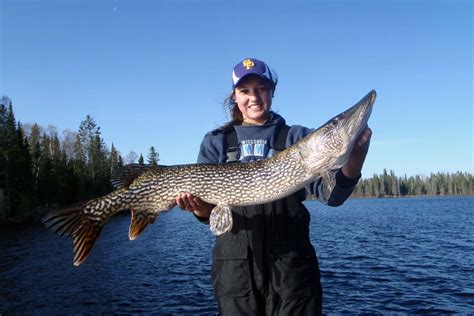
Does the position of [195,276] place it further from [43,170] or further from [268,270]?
[43,170]

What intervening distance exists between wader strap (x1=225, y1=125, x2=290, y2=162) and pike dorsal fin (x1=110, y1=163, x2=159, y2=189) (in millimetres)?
828

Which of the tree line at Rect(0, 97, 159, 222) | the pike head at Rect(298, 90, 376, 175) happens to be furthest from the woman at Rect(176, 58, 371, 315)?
the tree line at Rect(0, 97, 159, 222)

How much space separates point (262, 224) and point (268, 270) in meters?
0.41

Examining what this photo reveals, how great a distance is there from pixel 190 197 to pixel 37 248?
21.2 metres

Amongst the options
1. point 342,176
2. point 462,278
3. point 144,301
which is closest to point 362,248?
point 462,278

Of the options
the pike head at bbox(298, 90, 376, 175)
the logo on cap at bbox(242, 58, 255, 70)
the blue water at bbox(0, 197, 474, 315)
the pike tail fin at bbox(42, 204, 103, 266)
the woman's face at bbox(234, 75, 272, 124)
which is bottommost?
the blue water at bbox(0, 197, 474, 315)

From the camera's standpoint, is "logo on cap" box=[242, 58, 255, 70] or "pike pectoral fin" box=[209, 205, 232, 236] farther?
"logo on cap" box=[242, 58, 255, 70]

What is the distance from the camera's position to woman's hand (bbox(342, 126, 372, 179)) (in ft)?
11.5

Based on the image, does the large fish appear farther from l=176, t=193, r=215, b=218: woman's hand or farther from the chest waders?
the chest waders

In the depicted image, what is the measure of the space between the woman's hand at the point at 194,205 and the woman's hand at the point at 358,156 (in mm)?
1451

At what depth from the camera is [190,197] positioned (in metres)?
3.85

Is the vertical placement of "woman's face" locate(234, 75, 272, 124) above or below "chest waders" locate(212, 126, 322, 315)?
above

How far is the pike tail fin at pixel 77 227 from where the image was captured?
3660mm

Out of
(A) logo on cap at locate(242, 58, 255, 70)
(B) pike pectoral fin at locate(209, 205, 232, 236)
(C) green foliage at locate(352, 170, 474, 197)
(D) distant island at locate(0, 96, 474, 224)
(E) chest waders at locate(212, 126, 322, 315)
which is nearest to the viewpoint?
(E) chest waders at locate(212, 126, 322, 315)
